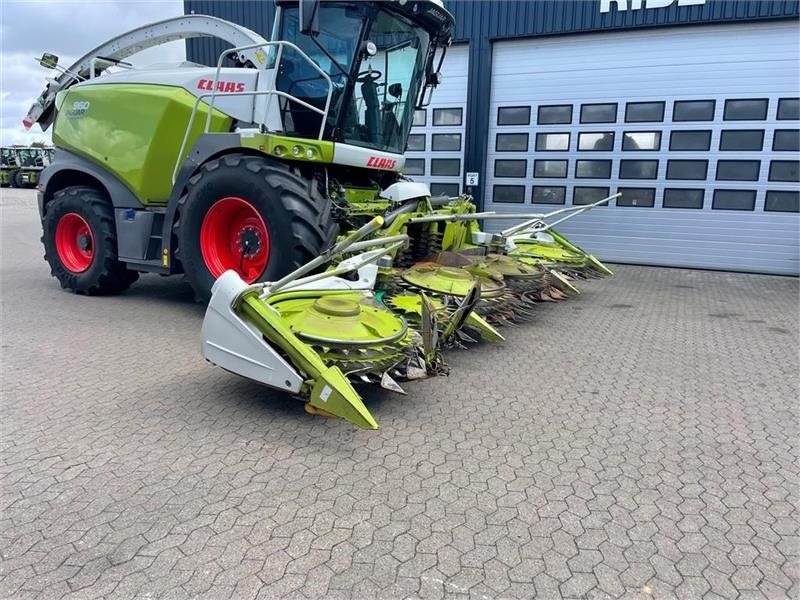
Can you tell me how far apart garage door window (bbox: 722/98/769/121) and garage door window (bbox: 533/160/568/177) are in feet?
8.57

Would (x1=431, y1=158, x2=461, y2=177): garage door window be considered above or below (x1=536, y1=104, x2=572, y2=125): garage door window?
below

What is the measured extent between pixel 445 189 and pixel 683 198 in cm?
431

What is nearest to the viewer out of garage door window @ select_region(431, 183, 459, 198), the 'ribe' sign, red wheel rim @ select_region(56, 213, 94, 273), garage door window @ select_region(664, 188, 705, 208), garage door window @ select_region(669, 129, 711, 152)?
red wheel rim @ select_region(56, 213, 94, 273)

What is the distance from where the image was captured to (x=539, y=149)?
10.3m

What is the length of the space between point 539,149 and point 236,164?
274 inches

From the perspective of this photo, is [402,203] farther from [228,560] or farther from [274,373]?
[228,560]

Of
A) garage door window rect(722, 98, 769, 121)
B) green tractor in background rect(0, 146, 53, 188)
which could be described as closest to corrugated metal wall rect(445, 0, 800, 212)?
garage door window rect(722, 98, 769, 121)

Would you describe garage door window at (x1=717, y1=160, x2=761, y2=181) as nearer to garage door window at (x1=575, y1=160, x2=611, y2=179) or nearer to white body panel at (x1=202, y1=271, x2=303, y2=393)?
garage door window at (x1=575, y1=160, x2=611, y2=179)

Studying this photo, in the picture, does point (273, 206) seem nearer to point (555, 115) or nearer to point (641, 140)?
point (555, 115)

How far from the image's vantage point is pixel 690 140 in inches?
369

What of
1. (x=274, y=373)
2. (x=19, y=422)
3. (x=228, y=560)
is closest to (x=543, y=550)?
(x=228, y=560)

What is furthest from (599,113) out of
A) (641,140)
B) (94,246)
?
(94,246)

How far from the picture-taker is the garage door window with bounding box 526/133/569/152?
33.3ft

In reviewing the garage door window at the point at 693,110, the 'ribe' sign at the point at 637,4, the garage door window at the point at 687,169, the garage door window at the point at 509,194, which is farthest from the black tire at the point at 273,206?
the 'ribe' sign at the point at 637,4
